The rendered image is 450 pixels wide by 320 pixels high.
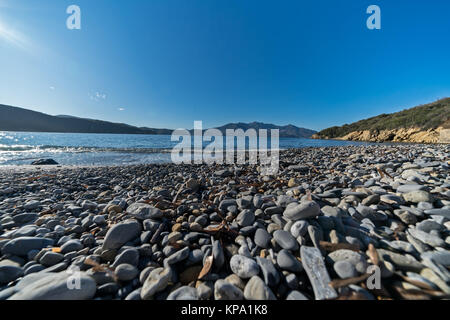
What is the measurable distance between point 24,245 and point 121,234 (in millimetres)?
1053

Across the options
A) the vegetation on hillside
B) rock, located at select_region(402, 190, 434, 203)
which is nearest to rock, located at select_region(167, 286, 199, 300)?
rock, located at select_region(402, 190, 434, 203)

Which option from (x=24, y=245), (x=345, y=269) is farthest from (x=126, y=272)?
(x=345, y=269)

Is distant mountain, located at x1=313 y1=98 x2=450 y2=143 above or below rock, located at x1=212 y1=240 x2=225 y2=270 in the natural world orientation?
above

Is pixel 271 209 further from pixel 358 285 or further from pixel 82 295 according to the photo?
pixel 82 295

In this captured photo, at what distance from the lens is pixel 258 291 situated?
41.5 inches

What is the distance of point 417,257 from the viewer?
1.20 meters

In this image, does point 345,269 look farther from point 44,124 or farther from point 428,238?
point 44,124

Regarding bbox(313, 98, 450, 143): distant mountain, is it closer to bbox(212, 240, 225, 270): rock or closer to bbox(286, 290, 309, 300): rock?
bbox(286, 290, 309, 300): rock

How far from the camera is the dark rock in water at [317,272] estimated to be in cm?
101

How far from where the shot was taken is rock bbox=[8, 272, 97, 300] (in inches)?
44.4

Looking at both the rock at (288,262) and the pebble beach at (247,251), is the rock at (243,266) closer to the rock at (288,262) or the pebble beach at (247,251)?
the pebble beach at (247,251)

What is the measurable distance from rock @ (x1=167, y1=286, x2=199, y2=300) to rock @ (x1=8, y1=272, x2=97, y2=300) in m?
0.61
